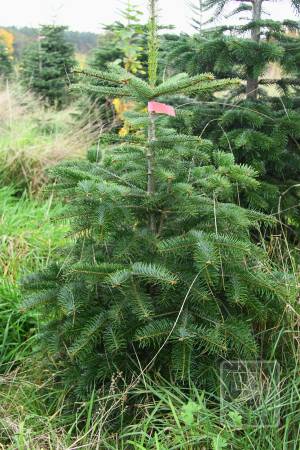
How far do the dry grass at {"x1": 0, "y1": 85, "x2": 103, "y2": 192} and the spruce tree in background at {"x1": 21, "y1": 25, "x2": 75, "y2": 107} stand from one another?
8.84 feet

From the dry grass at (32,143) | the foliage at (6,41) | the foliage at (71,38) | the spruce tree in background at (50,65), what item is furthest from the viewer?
the foliage at (71,38)

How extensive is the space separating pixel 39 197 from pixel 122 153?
8.36 ft

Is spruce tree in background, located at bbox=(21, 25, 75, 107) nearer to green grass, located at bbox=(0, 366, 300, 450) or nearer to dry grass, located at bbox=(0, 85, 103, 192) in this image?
dry grass, located at bbox=(0, 85, 103, 192)

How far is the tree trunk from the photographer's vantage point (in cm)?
344

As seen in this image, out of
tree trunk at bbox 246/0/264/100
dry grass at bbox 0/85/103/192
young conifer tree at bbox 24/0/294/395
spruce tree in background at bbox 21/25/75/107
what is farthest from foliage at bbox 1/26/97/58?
young conifer tree at bbox 24/0/294/395

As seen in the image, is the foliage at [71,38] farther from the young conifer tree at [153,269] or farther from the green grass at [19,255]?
the young conifer tree at [153,269]

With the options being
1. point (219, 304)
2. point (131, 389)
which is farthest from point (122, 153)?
point (131, 389)

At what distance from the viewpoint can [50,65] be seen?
413 inches

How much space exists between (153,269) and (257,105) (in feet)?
6.02

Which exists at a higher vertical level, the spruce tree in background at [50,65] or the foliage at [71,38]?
the spruce tree in background at [50,65]

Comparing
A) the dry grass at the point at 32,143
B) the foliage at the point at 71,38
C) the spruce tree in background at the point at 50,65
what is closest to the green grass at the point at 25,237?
the dry grass at the point at 32,143

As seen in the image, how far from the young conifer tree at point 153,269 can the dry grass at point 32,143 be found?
2.35 meters

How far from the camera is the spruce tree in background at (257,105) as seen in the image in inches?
125

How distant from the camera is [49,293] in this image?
213cm
